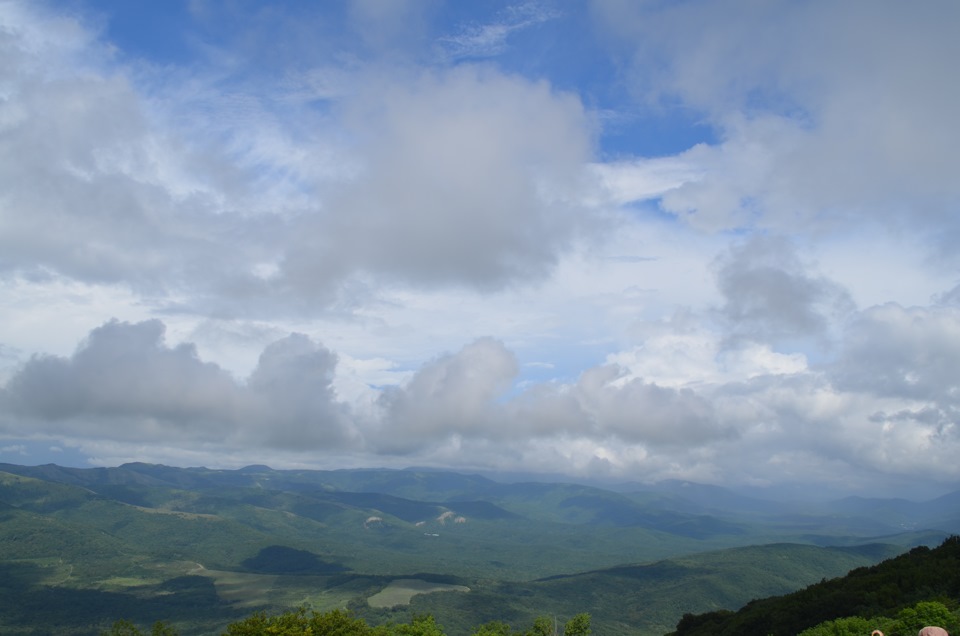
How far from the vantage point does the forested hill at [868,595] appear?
73625mm

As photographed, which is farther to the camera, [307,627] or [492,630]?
[492,630]

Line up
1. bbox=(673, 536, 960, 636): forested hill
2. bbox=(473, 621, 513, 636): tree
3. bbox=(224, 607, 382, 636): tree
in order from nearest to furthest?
bbox=(224, 607, 382, 636): tree < bbox=(673, 536, 960, 636): forested hill < bbox=(473, 621, 513, 636): tree

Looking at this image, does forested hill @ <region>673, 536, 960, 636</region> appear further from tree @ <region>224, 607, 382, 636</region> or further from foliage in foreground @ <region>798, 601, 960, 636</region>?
tree @ <region>224, 607, 382, 636</region>

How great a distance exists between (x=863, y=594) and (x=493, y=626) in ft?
191

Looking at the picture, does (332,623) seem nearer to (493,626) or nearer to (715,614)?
(493,626)

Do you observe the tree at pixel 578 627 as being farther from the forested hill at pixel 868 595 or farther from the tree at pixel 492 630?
the forested hill at pixel 868 595

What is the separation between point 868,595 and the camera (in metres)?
79.2

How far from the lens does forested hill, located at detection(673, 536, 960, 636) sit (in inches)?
2899

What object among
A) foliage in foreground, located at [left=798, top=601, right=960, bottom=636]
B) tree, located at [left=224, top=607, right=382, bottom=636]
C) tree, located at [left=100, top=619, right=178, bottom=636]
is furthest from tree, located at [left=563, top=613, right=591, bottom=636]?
tree, located at [left=100, top=619, right=178, bottom=636]

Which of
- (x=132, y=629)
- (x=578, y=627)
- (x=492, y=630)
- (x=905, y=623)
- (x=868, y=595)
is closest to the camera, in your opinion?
(x=905, y=623)

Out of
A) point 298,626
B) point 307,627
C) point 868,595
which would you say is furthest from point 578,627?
point 298,626

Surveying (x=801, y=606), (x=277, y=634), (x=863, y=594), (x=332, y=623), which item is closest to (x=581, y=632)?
(x=801, y=606)

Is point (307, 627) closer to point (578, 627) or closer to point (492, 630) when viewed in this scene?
point (492, 630)

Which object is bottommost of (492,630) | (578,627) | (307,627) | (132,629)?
(578,627)
